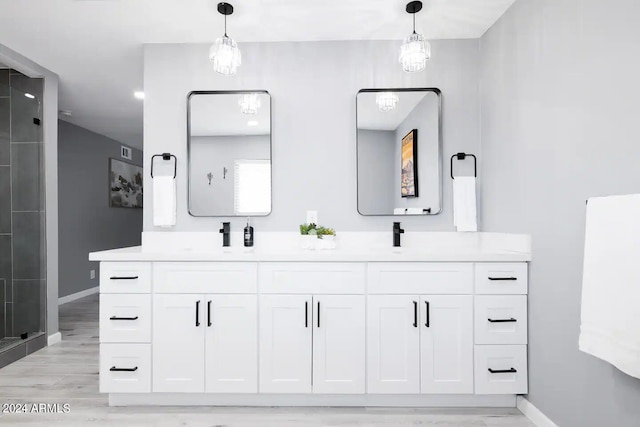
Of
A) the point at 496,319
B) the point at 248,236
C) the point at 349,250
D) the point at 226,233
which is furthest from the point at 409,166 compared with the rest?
the point at 226,233

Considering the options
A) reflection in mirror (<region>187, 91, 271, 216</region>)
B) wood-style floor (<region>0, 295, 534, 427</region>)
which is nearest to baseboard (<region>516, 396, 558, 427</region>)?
wood-style floor (<region>0, 295, 534, 427</region>)

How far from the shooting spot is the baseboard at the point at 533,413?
6.11ft

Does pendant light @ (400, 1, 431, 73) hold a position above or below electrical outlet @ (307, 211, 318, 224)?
above

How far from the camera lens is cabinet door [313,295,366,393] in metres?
2.06

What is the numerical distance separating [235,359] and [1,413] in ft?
4.48

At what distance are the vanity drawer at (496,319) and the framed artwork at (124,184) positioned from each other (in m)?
5.68

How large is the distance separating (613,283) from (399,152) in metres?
1.50

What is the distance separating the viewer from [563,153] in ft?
5.65

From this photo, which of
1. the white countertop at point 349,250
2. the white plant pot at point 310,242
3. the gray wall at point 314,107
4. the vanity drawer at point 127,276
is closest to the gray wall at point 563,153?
the white countertop at point 349,250

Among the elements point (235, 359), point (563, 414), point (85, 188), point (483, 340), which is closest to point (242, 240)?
point (235, 359)

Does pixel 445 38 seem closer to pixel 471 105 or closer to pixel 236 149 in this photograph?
pixel 471 105

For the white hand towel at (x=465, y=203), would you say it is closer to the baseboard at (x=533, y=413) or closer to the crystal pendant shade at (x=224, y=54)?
the baseboard at (x=533, y=413)

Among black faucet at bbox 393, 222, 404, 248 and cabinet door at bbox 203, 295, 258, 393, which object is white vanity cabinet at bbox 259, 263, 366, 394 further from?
black faucet at bbox 393, 222, 404, 248

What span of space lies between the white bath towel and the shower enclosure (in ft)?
12.7
